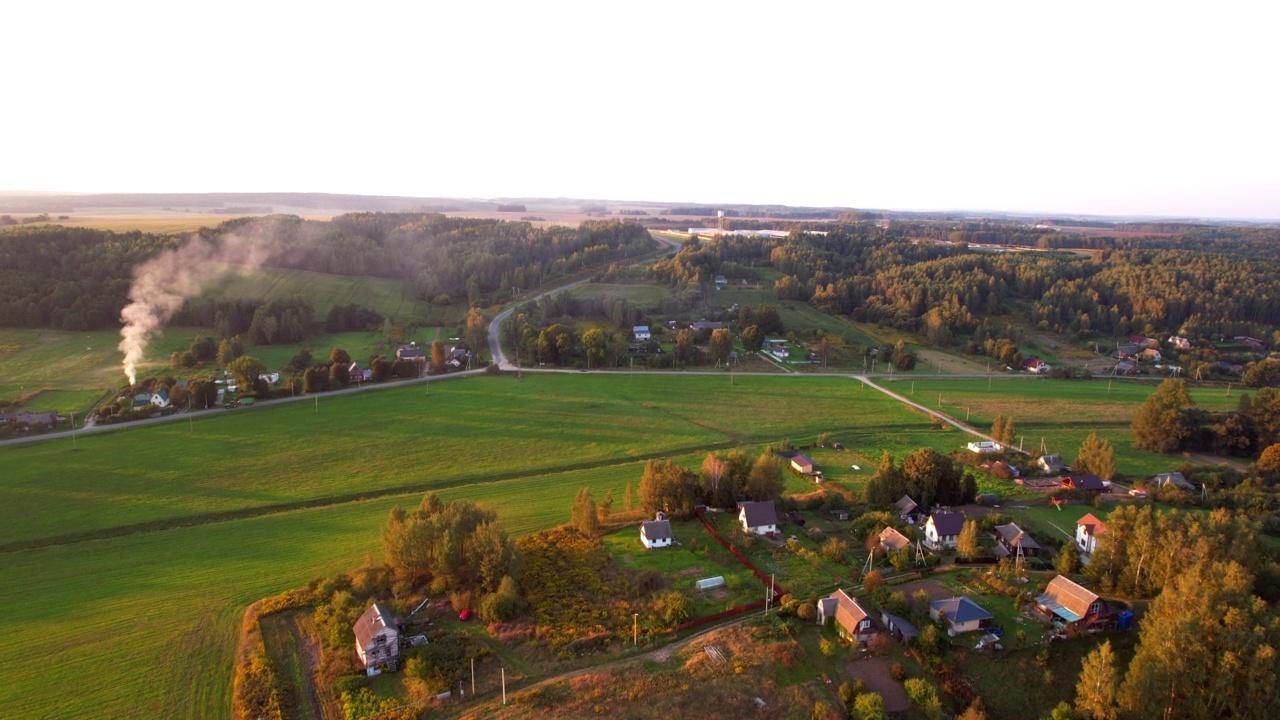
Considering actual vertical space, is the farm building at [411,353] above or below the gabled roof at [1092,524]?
above

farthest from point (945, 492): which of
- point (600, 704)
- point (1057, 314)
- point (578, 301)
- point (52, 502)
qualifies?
point (1057, 314)

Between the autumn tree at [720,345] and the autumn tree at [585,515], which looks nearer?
the autumn tree at [585,515]

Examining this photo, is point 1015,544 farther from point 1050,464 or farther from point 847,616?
point 1050,464

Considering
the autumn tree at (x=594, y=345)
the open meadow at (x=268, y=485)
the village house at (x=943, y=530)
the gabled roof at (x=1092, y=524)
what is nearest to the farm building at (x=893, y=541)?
the village house at (x=943, y=530)

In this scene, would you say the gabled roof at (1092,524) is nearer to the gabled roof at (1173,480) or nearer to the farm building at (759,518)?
the gabled roof at (1173,480)

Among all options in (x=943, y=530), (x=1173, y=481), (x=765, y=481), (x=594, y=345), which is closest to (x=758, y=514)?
(x=765, y=481)

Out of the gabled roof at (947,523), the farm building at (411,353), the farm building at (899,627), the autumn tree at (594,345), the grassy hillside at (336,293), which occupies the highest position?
the grassy hillside at (336,293)

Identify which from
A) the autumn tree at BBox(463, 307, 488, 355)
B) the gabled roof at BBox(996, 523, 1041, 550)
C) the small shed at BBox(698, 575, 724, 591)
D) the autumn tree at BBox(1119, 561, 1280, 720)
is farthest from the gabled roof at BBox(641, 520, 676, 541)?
the autumn tree at BBox(463, 307, 488, 355)
